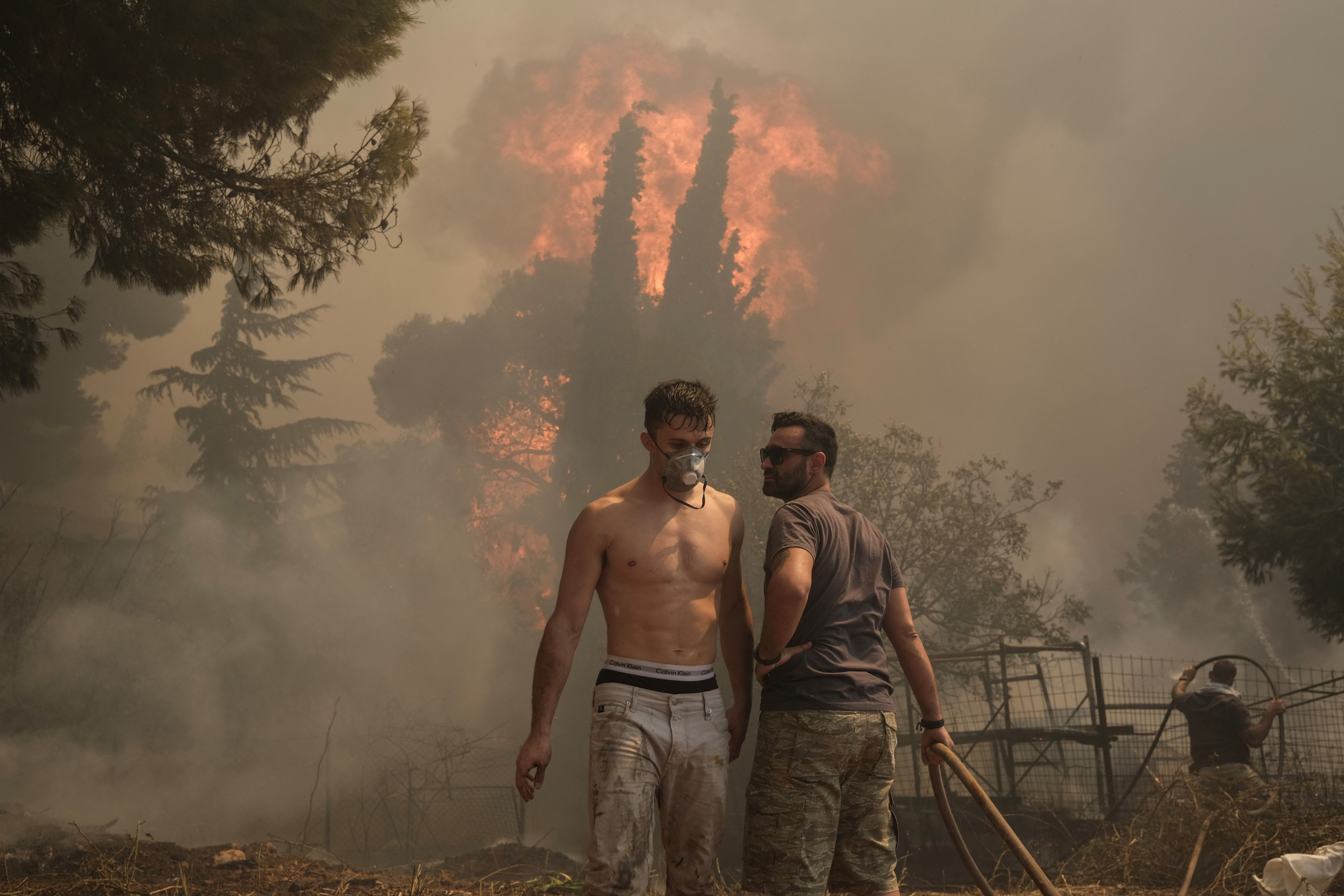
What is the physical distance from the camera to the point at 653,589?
2836 mm

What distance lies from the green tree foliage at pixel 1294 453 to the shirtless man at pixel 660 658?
1071 cm

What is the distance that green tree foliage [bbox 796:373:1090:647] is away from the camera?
1302cm

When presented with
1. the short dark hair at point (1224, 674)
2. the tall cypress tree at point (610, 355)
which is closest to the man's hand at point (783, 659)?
the short dark hair at point (1224, 674)

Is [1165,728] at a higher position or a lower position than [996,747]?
higher

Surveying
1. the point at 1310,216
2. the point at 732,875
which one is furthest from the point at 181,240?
the point at 1310,216

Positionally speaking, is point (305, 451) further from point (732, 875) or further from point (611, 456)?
point (732, 875)

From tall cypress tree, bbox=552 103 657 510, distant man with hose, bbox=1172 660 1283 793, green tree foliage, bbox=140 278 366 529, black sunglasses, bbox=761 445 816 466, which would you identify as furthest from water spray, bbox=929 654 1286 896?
green tree foliage, bbox=140 278 366 529

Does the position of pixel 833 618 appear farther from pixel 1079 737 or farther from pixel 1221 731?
pixel 1079 737

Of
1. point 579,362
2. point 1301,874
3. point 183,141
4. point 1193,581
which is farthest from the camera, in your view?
point 1193,581

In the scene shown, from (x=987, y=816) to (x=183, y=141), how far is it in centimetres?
614

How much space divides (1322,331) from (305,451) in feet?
51.0

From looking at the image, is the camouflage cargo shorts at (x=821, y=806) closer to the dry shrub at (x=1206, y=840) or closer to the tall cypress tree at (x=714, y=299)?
the dry shrub at (x=1206, y=840)

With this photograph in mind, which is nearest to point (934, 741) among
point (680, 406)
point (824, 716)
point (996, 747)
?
point (824, 716)

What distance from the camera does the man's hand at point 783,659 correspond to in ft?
9.05
